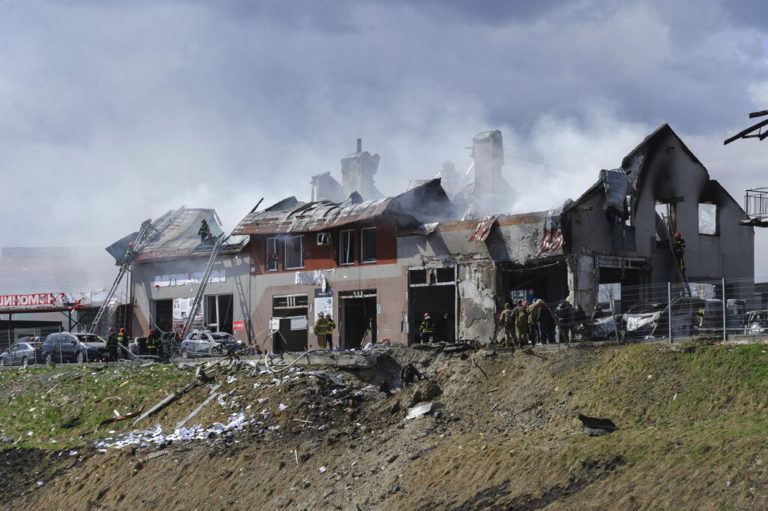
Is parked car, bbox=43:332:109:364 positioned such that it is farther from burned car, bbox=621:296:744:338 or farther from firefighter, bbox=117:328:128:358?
burned car, bbox=621:296:744:338

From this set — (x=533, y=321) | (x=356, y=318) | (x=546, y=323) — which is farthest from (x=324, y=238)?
(x=546, y=323)

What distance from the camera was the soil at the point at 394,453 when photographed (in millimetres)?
13844

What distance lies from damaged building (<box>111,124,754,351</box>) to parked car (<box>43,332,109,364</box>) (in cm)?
499

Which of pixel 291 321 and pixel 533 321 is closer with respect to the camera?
pixel 533 321

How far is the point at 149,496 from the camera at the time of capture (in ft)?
62.9

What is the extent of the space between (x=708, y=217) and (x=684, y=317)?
52.9 ft

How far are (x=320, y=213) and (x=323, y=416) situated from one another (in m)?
17.3

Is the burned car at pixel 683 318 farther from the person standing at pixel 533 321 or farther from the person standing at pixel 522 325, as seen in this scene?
the person standing at pixel 522 325

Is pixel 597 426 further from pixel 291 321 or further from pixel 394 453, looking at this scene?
pixel 291 321

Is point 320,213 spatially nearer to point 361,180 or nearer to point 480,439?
point 361,180

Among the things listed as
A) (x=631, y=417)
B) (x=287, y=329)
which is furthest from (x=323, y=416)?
(x=287, y=329)

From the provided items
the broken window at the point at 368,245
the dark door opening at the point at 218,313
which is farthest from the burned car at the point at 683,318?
the dark door opening at the point at 218,313

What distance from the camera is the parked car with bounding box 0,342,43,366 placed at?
126ft

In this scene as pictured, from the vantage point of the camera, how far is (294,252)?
37812 millimetres
